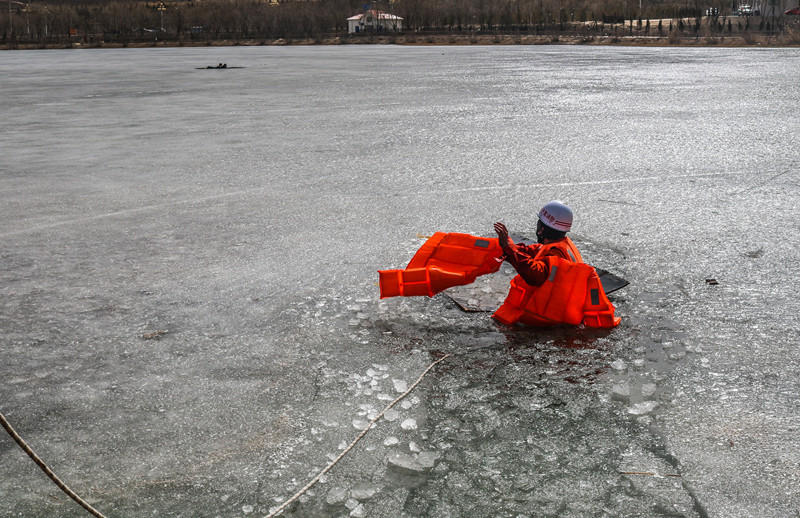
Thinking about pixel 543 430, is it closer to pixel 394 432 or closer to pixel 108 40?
pixel 394 432

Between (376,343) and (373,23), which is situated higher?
(373,23)

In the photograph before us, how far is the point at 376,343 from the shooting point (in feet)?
12.3

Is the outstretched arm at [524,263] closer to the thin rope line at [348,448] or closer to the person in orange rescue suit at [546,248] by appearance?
the person in orange rescue suit at [546,248]

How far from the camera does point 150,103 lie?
15039 millimetres

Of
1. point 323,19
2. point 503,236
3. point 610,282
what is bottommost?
point 610,282

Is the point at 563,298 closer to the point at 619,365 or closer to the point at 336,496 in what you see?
the point at 619,365

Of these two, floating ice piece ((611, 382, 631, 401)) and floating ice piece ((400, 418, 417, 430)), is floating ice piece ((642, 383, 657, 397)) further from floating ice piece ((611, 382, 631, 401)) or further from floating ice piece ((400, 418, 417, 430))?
floating ice piece ((400, 418, 417, 430))

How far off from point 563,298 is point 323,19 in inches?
4129

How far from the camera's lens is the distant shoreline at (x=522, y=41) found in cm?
4706

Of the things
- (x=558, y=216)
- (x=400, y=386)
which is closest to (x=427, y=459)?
(x=400, y=386)

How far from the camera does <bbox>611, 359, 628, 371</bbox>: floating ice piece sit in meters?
3.44

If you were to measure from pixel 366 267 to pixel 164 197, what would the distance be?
9.09 feet

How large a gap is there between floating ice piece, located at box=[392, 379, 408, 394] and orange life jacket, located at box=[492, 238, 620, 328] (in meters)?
0.81

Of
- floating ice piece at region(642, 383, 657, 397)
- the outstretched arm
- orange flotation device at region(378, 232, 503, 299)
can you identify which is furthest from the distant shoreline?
floating ice piece at region(642, 383, 657, 397)
